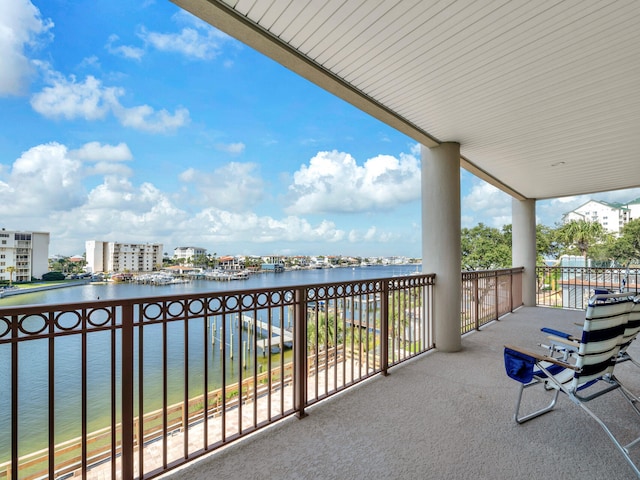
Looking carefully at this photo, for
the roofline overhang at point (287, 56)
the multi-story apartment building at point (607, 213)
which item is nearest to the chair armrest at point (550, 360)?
the roofline overhang at point (287, 56)

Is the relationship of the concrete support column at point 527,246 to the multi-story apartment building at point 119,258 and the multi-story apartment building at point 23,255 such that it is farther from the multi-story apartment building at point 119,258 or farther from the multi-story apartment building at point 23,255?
the multi-story apartment building at point 119,258

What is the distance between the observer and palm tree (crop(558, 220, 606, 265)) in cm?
2655

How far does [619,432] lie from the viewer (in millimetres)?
2219

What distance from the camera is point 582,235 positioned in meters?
26.5

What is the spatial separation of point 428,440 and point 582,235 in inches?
1284

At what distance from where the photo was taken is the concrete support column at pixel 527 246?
7434mm

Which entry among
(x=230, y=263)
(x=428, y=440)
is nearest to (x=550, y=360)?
(x=428, y=440)

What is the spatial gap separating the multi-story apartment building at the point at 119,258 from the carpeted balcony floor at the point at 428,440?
7819 mm

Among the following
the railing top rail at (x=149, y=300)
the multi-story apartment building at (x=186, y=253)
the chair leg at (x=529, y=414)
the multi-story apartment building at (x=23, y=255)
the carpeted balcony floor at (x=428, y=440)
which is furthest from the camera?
the multi-story apartment building at (x=186, y=253)

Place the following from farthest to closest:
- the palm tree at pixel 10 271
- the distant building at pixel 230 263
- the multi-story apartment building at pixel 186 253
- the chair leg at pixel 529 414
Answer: the multi-story apartment building at pixel 186 253 → the distant building at pixel 230 263 → the palm tree at pixel 10 271 → the chair leg at pixel 529 414

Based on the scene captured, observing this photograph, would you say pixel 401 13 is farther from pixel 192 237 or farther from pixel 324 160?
pixel 324 160

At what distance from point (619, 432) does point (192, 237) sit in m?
28.1

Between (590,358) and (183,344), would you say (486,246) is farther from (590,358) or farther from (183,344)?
(183,344)

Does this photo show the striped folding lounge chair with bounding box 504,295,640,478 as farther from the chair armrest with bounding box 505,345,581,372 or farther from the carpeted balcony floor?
the carpeted balcony floor
